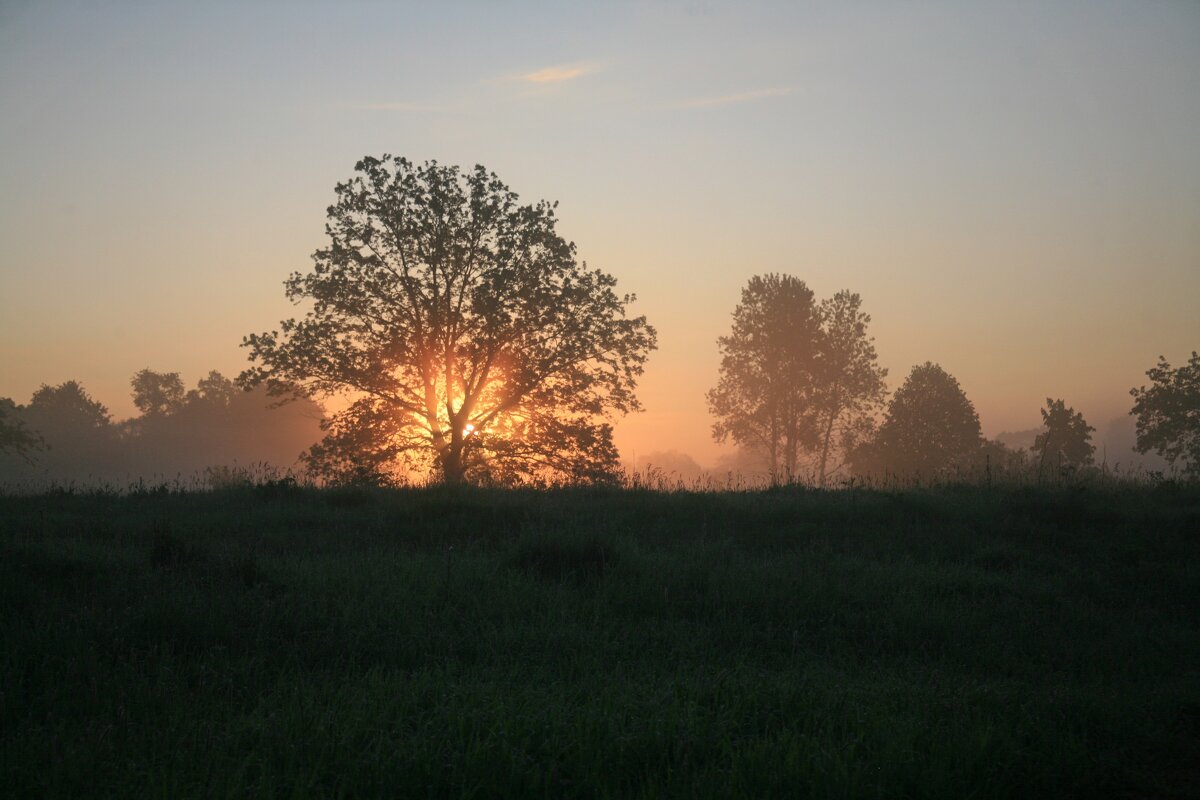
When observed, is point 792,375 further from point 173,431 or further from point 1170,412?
point 173,431

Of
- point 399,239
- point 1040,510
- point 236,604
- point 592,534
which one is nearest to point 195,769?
point 236,604

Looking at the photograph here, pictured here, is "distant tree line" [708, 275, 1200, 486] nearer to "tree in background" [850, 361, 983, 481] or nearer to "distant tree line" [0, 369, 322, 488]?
"tree in background" [850, 361, 983, 481]

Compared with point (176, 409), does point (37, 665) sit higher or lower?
lower

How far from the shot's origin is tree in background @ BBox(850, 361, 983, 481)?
49500mm

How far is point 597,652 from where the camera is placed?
6.77 metres

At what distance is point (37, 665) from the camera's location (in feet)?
19.3

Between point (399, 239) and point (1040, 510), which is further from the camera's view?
point (399, 239)

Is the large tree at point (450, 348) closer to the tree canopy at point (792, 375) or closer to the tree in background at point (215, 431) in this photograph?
the tree canopy at point (792, 375)

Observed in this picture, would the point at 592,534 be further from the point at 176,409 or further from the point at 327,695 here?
the point at 176,409

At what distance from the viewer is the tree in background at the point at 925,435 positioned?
49500 millimetres

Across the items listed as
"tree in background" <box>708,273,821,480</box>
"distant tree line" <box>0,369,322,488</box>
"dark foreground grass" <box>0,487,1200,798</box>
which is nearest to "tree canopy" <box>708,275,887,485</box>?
"tree in background" <box>708,273,821,480</box>

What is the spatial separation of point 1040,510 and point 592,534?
743 centimetres

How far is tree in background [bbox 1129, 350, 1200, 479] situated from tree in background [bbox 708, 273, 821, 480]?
751 inches

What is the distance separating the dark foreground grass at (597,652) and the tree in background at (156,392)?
89694 millimetres
